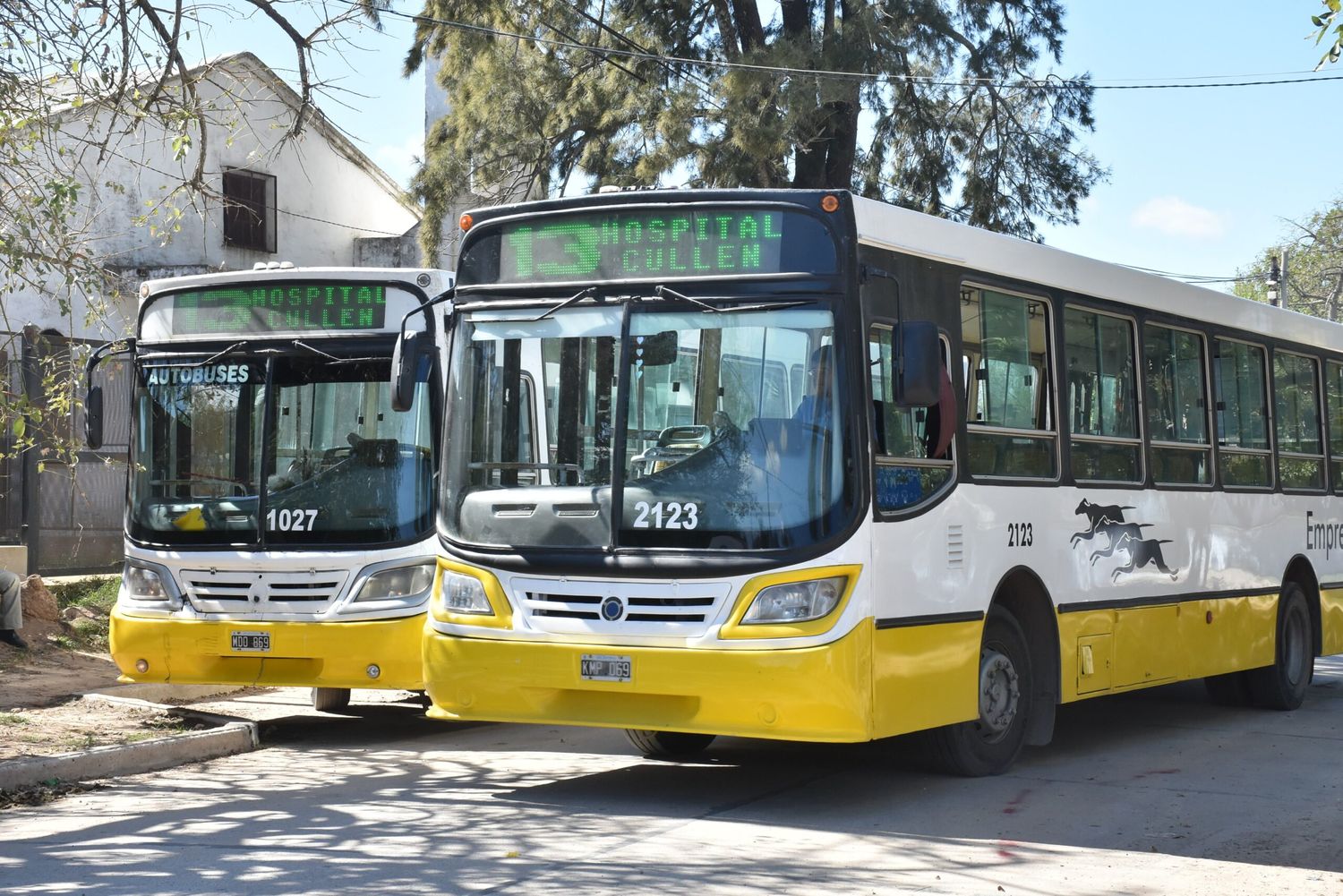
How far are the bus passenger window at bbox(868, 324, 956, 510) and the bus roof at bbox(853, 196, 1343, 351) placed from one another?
23.1 inches

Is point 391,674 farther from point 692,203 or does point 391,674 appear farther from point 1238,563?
point 1238,563

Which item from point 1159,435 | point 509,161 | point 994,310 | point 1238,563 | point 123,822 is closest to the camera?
point 123,822

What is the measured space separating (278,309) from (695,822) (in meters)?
4.93

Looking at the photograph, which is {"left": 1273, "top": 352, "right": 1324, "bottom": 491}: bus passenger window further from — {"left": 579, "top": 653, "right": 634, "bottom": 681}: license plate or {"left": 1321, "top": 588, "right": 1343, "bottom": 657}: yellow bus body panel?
{"left": 579, "top": 653, "right": 634, "bottom": 681}: license plate

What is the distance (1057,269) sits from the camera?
1012 cm

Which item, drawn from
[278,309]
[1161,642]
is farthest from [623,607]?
[1161,642]

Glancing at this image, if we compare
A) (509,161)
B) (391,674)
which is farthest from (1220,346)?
(509,161)

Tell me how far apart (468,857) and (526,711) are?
1253 mm

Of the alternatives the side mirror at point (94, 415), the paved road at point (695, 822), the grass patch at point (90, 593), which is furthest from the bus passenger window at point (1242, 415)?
the grass patch at point (90, 593)

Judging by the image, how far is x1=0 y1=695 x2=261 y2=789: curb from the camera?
359 inches

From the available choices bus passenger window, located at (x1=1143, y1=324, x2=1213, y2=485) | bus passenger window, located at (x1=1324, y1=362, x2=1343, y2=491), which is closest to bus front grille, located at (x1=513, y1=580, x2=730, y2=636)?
bus passenger window, located at (x1=1143, y1=324, x2=1213, y2=485)

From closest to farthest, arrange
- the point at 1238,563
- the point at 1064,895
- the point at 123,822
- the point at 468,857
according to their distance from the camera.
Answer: the point at 1064,895
the point at 468,857
the point at 123,822
the point at 1238,563

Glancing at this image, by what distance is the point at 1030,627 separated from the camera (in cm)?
967

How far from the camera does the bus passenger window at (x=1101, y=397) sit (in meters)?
10.2
